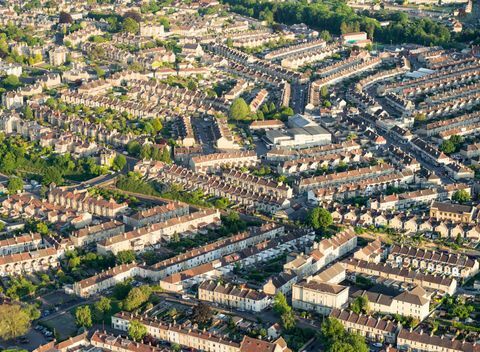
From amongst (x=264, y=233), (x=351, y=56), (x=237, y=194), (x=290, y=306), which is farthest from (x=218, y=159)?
(x=351, y=56)

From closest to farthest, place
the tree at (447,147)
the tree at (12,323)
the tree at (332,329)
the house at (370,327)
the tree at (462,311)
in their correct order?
the tree at (332,329) < the house at (370,327) < the tree at (12,323) < the tree at (462,311) < the tree at (447,147)

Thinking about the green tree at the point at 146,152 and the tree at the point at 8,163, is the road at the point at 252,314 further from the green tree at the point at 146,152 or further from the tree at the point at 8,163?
the tree at the point at 8,163

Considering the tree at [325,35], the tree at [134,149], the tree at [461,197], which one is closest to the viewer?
the tree at [461,197]

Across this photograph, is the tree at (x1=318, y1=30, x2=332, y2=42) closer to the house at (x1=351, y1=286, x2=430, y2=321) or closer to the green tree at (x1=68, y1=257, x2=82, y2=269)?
the green tree at (x1=68, y1=257, x2=82, y2=269)

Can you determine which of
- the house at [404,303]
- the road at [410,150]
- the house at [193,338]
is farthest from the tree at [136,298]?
→ the road at [410,150]

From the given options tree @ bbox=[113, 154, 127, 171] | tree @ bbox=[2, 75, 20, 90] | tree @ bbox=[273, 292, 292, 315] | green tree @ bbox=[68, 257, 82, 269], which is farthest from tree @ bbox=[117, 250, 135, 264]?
tree @ bbox=[2, 75, 20, 90]

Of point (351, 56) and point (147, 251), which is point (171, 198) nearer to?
point (147, 251)
